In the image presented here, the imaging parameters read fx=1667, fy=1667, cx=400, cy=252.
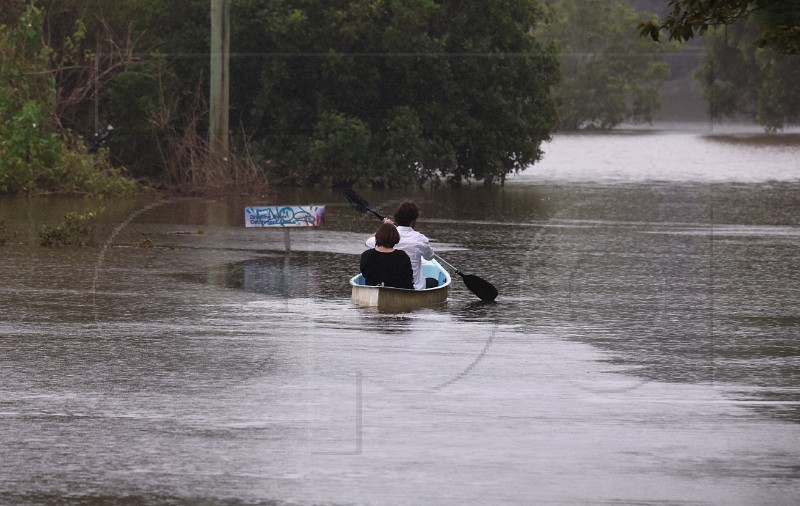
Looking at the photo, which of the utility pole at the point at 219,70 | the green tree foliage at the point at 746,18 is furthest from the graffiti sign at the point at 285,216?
the utility pole at the point at 219,70

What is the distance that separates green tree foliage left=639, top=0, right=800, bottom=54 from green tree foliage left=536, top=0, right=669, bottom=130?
458 feet

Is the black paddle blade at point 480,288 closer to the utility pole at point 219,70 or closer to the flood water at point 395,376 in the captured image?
the flood water at point 395,376

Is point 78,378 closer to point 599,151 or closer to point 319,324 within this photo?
point 319,324

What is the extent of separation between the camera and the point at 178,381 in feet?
36.7

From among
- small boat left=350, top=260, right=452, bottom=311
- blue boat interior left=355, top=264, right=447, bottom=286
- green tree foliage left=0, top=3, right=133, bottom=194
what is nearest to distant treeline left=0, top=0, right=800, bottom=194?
green tree foliage left=0, top=3, right=133, bottom=194

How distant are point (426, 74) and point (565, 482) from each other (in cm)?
3041

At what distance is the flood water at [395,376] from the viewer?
327 inches

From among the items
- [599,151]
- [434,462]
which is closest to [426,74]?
[434,462]

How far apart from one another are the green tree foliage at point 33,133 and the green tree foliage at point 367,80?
4188 millimetres

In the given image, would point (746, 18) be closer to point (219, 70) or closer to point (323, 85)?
point (219, 70)

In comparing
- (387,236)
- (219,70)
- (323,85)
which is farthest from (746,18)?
(323,85)

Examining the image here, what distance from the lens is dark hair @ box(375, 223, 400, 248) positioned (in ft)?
51.0

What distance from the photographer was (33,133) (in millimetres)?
30438

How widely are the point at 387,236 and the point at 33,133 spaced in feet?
53.8
